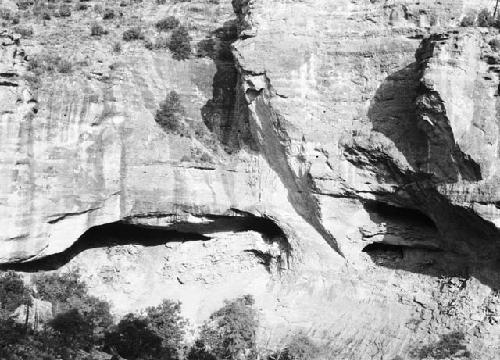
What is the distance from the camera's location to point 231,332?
977 inches

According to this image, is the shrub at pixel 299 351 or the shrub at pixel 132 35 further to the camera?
the shrub at pixel 132 35

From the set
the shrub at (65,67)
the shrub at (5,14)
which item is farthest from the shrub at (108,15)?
the shrub at (65,67)

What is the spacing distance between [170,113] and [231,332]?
8.91 metres

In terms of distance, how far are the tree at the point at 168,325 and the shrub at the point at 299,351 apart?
3399mm

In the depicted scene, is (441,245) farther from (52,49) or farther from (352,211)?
(52,49)

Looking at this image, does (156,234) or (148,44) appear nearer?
(156,234)

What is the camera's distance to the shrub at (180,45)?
30.8 metres

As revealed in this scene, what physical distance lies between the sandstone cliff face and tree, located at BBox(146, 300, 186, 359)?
1075 mm

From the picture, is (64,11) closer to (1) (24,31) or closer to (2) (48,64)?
(1) (24,31)

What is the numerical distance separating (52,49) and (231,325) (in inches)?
522

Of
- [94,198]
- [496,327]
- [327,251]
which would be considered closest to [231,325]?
[327,251]

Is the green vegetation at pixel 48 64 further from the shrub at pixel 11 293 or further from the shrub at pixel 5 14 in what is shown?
the shrub at pixel 11 293

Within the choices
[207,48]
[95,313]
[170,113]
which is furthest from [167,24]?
[95,313]

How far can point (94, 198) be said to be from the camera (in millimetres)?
26922
